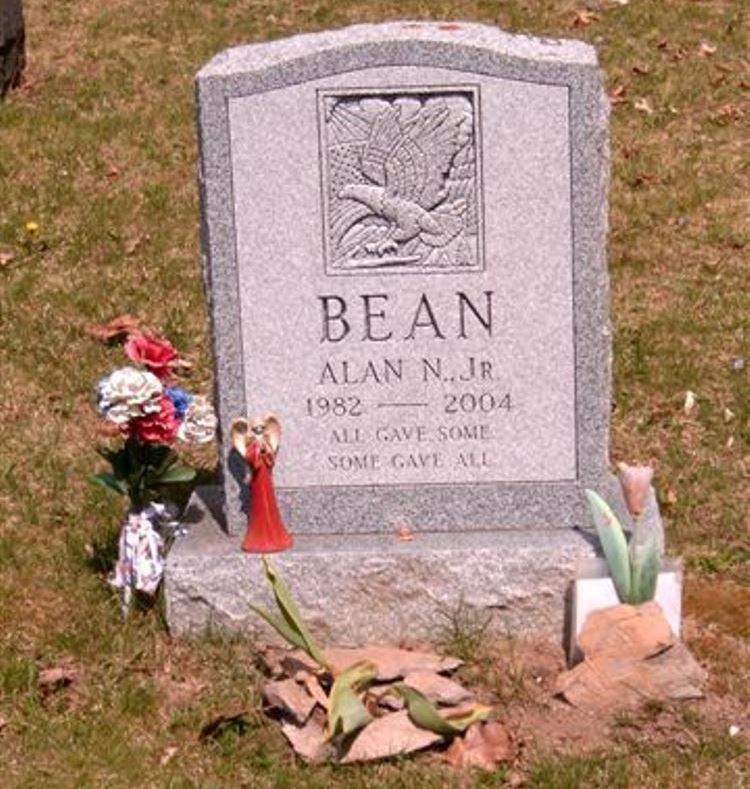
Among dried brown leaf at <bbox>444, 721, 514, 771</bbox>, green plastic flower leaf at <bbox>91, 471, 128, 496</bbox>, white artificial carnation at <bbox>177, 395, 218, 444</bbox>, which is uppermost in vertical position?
white artificial carnation at <bbox>177, 395, 218, 444</bbox>

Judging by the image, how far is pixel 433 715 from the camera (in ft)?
14.5

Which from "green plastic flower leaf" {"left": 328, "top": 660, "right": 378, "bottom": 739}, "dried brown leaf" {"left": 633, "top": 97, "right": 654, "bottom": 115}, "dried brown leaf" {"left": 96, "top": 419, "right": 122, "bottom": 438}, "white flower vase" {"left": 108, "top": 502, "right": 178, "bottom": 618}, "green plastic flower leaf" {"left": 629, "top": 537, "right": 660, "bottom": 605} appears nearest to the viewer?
"green plastic flower leaf" {"left": 328, "top": 660, "right": 378, "bottom": 739}

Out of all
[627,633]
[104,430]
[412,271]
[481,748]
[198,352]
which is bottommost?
[481,748]

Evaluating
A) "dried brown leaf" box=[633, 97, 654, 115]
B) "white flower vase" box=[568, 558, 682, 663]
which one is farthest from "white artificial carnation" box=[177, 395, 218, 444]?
"dried brown leaf" box=[633, 97, 654, 115]

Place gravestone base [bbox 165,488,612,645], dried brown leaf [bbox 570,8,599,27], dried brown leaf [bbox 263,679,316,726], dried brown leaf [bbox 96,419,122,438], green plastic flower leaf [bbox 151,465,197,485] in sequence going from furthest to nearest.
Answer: dried brown leaf [bbox 570,8,599,27] → dried brown leaf [bbox 96,419,122,438] → green plastic flower leaf [bbox 151,465,197,485] → gravestone base [bbox 165,488,612,645] → dried brown leaf [bbox 263,679,316,726]

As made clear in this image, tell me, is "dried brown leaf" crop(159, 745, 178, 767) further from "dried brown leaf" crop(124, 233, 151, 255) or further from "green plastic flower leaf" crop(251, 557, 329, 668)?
"dried brown leaf" crop(124, 233, 151, 255)

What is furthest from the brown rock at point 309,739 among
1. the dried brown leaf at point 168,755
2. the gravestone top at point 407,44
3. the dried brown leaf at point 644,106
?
the dried brown leaf at point 644,106

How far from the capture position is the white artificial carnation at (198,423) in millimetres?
5051

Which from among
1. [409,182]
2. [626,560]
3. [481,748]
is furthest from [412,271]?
[481,748]

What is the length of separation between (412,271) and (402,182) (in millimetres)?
259

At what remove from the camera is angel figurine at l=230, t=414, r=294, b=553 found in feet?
16.5

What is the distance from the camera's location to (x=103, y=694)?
188 inches

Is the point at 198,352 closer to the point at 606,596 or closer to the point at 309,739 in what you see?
the point at 606,596

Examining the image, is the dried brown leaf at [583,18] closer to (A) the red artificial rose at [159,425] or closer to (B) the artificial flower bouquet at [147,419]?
(B) the artificial flower bouquet at [147,419]
